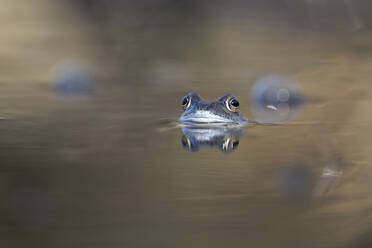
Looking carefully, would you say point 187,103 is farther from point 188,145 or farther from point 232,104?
point 188,145

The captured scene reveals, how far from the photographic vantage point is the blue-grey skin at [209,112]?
3785 mm

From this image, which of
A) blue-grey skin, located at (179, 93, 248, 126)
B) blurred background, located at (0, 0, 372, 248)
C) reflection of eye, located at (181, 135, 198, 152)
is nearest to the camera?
blurred background, located at (0, 0, 372, 248)

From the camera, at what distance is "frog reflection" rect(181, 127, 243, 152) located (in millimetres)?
3303

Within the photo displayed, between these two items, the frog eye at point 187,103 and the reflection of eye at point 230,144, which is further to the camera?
the frog eye at point 187,103

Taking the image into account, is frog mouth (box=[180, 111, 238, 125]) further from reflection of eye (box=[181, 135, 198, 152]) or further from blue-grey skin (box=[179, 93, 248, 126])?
reflection of eye (box=[181, 135, 198, 152])

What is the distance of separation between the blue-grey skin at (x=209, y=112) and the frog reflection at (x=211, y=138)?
81 mm

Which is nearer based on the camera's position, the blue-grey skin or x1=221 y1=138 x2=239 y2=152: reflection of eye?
x1=221 y1=138 x2=239 y2=152: reflection of eye

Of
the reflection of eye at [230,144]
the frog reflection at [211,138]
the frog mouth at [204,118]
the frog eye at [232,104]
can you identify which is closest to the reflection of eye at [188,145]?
the frog reflection at [211,138]

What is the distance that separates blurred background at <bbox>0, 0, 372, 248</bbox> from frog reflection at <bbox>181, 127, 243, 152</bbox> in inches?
2.3

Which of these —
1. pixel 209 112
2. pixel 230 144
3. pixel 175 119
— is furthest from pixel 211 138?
pixel 175 119

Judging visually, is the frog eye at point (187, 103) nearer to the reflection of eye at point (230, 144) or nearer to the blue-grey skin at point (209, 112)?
the blue-grey skin at point (209, 112)

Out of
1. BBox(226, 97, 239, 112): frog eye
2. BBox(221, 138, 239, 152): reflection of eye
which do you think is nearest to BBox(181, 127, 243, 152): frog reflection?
BBox(221, 138, 239, 152): reflection of eye

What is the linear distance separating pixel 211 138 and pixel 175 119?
63 cm

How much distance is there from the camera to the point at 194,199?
2.39 metres
